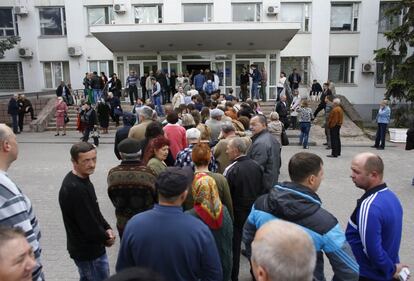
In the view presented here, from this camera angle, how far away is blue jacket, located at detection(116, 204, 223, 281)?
263 cm

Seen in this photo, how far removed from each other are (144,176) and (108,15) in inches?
913

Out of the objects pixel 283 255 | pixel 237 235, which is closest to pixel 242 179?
pixel 237 235

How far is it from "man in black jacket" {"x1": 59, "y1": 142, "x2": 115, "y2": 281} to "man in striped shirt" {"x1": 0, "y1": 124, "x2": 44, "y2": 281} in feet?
1.59

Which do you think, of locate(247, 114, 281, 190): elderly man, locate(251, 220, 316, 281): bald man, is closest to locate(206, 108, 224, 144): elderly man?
locate(247, 114, 281, 190): elderly man

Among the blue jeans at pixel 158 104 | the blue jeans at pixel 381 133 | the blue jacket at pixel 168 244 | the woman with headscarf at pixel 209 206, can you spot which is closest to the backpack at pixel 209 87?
the blue jeans at pixel 158 104

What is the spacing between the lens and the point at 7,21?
2503 cm

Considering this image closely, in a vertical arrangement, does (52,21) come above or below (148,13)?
below

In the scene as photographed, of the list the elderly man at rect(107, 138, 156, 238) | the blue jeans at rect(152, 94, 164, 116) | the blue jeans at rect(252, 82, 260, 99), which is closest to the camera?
the elderly man at rect(107, 138, 156, 238)

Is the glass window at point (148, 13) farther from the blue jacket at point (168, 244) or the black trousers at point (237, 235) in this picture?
the blue jacket at point (168, 244)

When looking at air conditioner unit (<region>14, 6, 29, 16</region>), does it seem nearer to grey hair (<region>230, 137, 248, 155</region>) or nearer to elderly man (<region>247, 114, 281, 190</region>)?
elderly man (<region>247, 114, 281, 190</region>)

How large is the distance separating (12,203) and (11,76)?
1045 inches

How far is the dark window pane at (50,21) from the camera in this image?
24.7 metres

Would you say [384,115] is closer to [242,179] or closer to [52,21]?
[242,179]

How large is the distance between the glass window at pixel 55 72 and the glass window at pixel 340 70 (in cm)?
1827
